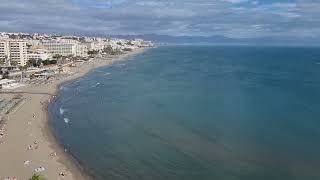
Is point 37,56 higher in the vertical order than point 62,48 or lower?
lower

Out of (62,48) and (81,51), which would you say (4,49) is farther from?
(81,51)

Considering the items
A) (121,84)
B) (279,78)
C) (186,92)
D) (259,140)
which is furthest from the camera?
(279,78)

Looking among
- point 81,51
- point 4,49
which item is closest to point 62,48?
point 81,51

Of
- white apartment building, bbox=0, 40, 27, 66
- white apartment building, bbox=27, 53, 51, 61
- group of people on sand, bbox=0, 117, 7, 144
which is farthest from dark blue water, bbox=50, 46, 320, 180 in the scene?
white apartment building, bbox=27, 53, 51, 61

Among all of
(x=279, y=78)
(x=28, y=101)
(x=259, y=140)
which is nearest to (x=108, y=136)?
(x=259, y=140)

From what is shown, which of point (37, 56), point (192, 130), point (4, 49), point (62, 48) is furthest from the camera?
point (62, 48)

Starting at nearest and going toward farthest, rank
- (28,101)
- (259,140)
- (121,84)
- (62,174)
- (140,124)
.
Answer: (62,174) < (259,140) < (140,124) < (28,101) < (121,84)

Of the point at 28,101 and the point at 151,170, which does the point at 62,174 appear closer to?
the point at 151,170
